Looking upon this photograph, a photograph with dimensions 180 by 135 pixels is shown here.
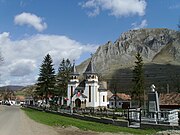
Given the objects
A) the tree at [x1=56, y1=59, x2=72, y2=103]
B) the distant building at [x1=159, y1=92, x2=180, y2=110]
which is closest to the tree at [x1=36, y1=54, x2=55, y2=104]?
the tree at [x1=56, y1=59, x2=72, y2=103]

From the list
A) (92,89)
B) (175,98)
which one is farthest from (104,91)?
(175,98)

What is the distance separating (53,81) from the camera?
287ft

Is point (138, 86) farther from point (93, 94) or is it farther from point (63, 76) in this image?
point (63, 76)

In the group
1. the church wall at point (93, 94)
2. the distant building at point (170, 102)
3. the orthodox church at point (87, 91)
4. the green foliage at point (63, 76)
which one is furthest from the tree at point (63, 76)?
the distant building at point (170, 102)

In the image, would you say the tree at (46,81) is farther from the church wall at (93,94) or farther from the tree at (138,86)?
the tree at (138,86)

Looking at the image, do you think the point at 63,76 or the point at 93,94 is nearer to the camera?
the point at 93,94

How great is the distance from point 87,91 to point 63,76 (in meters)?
13.9

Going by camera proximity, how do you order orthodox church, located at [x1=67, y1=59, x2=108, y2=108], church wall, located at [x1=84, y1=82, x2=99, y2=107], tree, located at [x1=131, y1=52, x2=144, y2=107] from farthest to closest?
orthodox church, located at [x1=67, y1=59, x2=108, y2=108]
church wall, located at [x1=84, y1=82, x2=99, y2=107]
tree, located at [x1=131, y1=52, x2=144, y2=107]

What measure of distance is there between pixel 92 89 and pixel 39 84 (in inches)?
632

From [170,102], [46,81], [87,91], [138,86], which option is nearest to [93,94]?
[87,91]

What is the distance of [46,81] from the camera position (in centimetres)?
8662

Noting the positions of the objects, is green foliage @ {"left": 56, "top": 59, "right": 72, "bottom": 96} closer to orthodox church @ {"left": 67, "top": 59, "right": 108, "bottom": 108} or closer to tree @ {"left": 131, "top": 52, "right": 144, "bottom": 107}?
orthodox church @ {"left": 67, "top": 59, "right": 108, "bottom": 108}

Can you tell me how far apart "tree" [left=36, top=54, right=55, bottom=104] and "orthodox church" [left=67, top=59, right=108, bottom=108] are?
263 inches

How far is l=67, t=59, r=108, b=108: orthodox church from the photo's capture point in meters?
90.7
